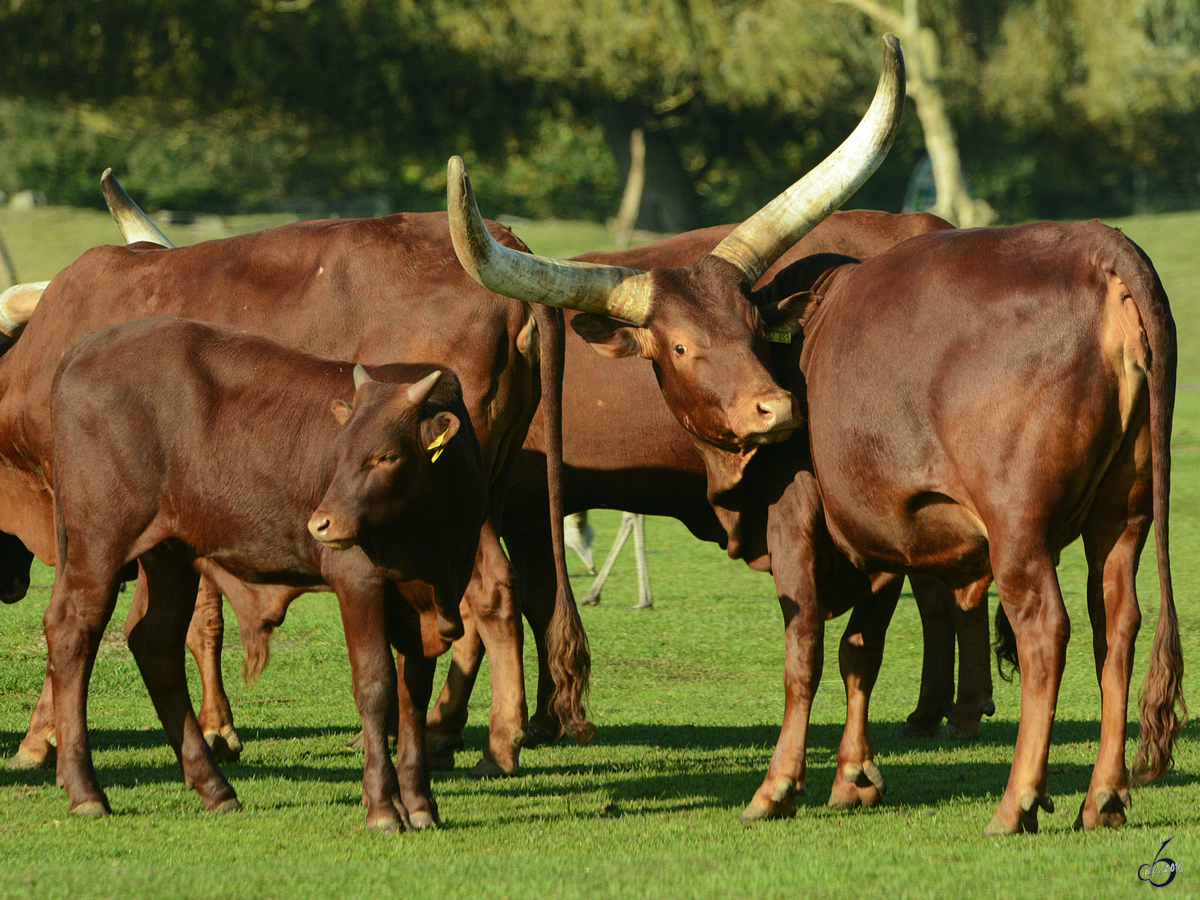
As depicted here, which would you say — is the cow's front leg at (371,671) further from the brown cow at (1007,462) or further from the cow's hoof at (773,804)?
the brown cow at (1007,462)

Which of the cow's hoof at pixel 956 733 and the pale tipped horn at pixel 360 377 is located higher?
the pale tipped horn at pixel 360 377

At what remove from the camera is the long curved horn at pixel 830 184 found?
6.81 metres

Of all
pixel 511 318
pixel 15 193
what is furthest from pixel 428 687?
pixel 15 193

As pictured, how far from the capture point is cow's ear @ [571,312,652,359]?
6.59 meters

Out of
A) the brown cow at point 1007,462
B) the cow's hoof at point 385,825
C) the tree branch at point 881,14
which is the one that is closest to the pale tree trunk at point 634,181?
the tree branch at point 881,14

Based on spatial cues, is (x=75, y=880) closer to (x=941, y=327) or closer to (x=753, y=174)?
(x=941, y=327)

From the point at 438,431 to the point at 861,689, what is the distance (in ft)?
6.94

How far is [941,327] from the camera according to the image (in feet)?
18.6

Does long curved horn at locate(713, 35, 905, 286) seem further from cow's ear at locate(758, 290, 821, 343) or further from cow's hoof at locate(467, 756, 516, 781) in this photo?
cow's hoof at locate(467, 756, 516, 781)

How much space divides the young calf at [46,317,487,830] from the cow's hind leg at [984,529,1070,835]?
6.41 ft

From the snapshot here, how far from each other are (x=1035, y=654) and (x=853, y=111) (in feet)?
117

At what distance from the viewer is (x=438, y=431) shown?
18.1 feet

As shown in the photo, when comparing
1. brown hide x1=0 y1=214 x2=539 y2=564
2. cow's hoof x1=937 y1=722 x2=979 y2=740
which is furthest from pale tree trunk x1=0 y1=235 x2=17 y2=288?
cow's hoof x1=937 y1=722 x2=979 y2=740

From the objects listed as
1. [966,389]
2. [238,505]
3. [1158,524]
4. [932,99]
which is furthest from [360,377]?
[932,99]
